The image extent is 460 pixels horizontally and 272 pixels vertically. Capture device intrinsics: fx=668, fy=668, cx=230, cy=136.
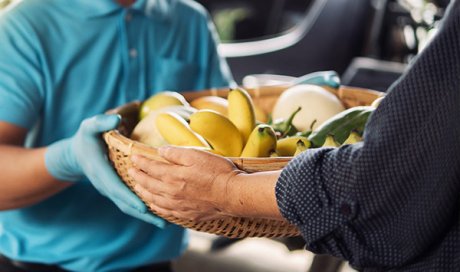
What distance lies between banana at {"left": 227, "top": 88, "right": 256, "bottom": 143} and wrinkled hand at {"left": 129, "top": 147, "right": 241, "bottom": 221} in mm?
176

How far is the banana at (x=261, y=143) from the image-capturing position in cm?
95

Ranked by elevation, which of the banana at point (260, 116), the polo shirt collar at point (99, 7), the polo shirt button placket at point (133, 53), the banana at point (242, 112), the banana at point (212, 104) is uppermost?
the polo shirt collar at point (99, 7)

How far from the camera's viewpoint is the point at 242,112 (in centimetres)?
108

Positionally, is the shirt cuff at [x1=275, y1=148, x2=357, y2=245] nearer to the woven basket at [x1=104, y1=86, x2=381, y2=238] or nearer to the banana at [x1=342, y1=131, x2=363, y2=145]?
the woven basket at [x1=104, y1=86, x2=381, y2=238]

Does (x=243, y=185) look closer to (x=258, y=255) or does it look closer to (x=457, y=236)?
(x=457, y=236)

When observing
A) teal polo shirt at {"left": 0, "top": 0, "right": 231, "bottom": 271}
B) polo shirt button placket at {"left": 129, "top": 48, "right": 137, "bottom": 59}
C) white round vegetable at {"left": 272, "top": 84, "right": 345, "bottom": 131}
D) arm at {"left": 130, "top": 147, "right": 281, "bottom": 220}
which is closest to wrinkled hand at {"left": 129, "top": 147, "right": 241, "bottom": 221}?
arm at {"left": 130, "top": 147, "right": 281, "bottom": 220}

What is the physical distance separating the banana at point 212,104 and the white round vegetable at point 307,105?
10cm

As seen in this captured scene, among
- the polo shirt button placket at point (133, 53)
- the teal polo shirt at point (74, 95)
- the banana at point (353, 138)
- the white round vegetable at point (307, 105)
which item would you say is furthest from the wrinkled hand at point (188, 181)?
the polo shirt button placket at point (133, 53)

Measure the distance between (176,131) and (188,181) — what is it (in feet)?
0.45

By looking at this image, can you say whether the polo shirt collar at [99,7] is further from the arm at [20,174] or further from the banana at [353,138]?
the banana at [353,138]

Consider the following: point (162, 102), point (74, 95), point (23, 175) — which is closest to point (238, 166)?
point (162, 102)

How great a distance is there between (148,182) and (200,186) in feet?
0.28

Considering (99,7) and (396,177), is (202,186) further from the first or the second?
(99,7)

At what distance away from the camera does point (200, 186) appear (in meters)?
0.87
